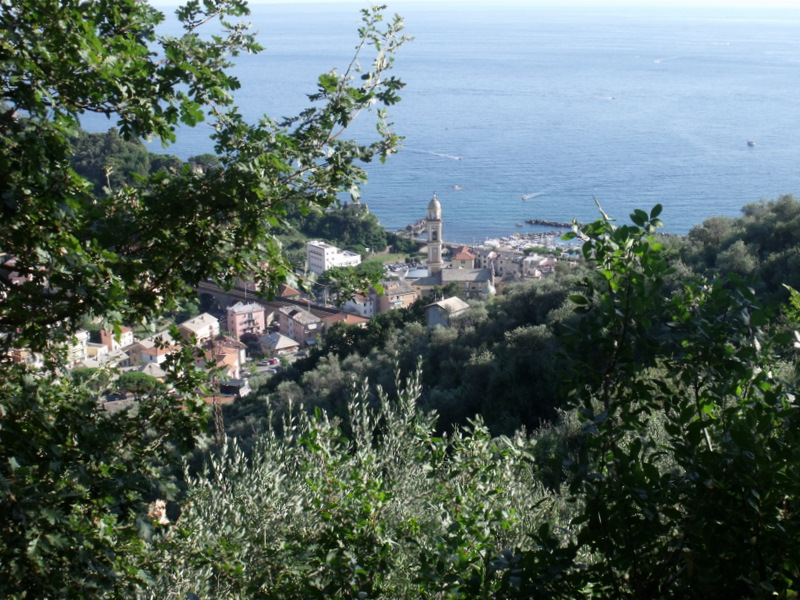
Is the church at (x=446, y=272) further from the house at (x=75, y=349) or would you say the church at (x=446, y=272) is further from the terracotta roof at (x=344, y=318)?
the house at (x=75, y=349)

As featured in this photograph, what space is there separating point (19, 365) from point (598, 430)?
1637mm

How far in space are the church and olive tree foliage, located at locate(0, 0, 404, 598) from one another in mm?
23578

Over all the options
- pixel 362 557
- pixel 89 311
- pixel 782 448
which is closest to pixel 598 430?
pixel 782 448

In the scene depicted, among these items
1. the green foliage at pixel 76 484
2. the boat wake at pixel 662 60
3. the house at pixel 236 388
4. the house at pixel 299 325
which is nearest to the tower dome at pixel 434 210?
the house at pixel 299 325

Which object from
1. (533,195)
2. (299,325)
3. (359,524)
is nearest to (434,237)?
(299,325)

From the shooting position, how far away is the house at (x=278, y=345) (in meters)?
27.8

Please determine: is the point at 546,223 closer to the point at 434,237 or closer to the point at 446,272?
the point at 434,237

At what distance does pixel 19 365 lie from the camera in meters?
2.32

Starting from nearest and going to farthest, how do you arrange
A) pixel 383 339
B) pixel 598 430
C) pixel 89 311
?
pixel 598 430
pixel 89 311
pixel 383 339

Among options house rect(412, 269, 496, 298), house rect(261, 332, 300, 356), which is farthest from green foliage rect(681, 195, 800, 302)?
house rect(261, 332, 300, 356)

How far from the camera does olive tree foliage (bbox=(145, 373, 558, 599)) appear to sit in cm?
230

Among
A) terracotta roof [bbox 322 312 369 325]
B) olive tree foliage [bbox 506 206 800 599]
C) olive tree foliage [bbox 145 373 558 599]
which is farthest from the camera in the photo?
terracotta roof [bbox 322 312 369 325]

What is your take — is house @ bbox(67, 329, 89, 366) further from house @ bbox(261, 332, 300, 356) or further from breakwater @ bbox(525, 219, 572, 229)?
breakwater @ bbox(525, 219, 572, 229)

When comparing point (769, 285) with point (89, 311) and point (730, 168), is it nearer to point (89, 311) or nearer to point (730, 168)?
point (89, 311)
